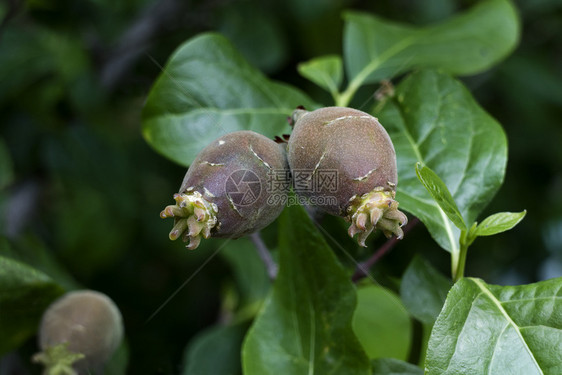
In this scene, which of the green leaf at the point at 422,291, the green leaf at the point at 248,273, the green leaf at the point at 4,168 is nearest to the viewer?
the green leaf at the point at 422,291

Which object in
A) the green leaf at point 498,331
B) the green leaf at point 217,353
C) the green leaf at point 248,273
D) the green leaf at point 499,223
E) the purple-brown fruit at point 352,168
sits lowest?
the green leaf at point 248,273

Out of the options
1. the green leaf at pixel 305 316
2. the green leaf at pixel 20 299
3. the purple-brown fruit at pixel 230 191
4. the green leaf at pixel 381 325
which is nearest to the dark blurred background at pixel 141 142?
the green leaf at pixel 381 325

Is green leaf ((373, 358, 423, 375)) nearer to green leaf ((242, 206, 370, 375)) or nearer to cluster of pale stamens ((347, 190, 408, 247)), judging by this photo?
green leaf ((242, 206, 370, 375))

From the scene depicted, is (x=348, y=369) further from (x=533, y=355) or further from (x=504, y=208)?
(x=504, y=208)

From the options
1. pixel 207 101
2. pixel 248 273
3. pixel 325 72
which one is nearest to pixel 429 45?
pixel 325 72

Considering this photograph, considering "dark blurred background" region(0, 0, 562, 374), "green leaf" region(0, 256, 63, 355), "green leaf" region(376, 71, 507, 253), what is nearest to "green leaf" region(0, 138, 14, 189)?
"dark blurred background" region(0, 0, 562, 374)

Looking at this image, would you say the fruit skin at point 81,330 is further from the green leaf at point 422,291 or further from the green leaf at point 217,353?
the green leaf at point 422,291
